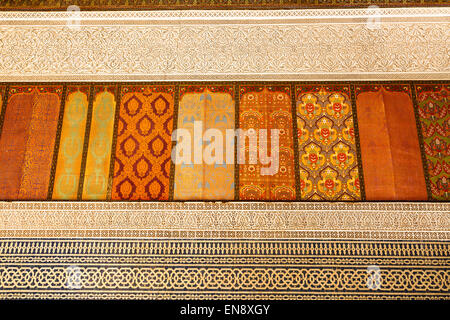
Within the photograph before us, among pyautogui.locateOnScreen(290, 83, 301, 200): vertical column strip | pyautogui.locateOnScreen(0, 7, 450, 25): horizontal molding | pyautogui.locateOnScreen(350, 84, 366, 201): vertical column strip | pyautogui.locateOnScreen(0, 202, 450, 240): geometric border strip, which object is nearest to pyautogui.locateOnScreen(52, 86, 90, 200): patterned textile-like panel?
pyautogui.locateOnScreen(0, 202, 450, 240): geometric border strip

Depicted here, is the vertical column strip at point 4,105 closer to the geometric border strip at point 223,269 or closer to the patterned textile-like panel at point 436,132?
the geometric border strip at point 223,269

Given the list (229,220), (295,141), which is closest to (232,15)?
(295,141)

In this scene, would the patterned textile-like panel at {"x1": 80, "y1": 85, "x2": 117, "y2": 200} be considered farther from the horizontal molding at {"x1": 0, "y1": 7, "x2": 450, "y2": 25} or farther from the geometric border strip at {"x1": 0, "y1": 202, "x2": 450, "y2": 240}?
the horizontal molding at {"x1": 0, "y1": 7, "x2": 450, "y2": 25}

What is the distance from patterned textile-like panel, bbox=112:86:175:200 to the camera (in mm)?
3053

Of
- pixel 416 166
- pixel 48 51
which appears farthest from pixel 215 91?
pixel 416 166

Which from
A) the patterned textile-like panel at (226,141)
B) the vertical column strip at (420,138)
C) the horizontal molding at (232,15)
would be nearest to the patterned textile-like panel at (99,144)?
the patterned textile-like panel at (226,141)

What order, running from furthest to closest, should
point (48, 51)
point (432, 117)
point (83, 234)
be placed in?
1. point (48, 51)
2. point (432, 117)
3. point (83, 234)

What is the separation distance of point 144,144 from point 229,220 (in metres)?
0.91

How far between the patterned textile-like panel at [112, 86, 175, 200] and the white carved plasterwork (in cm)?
17

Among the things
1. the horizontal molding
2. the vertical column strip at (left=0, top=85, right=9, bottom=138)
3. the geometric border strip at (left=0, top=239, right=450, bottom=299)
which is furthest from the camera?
the horizontal molding

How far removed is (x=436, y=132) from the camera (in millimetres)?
3148

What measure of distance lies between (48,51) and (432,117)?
3218mm
